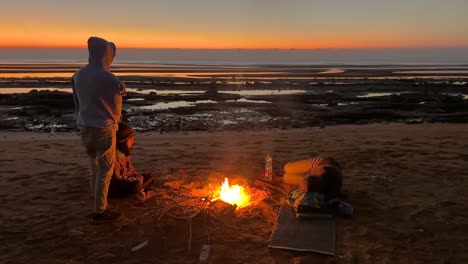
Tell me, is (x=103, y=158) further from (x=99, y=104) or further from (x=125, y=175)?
(x=125, y=175)

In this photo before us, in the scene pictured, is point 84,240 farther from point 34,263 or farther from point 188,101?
point 188,101

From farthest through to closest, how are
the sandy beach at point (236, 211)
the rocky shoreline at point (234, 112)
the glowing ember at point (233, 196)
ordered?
A: the rocky shoreline at point (234, 112) < the glowing ember at point (233, 196) < the sandy beach at point (236, 211)

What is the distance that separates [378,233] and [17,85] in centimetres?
3848

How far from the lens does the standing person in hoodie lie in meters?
4.60

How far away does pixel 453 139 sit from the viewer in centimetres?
1084

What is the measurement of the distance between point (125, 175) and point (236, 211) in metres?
1.86

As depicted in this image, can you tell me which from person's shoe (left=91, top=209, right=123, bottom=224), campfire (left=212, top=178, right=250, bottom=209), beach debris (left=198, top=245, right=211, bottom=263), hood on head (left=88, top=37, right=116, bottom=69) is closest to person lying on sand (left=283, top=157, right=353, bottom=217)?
campfire (left=212, top=178, right=250, bottom=209)

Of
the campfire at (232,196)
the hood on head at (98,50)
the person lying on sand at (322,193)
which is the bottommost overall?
the campfire at (232,196)

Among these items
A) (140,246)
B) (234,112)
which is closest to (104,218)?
(140,246)

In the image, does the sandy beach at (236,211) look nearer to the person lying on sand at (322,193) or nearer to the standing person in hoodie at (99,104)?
the person lying on sand at (322,193)

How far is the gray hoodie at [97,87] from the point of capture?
4594mm

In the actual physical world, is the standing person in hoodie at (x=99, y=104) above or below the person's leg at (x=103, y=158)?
above

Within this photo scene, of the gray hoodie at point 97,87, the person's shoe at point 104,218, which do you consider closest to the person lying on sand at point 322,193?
the person's shoe at point 104,218

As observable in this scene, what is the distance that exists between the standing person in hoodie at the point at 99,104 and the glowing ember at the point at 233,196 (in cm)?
182
